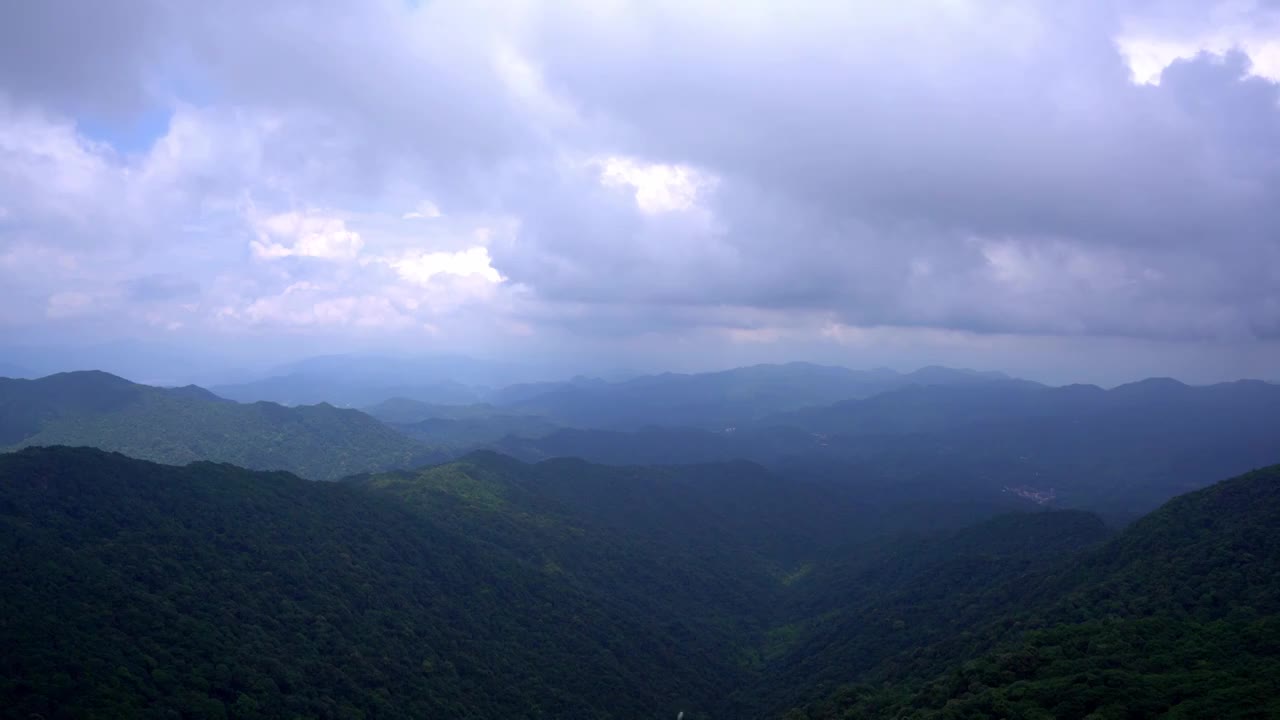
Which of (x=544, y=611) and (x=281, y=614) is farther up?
(x=281, y=614)

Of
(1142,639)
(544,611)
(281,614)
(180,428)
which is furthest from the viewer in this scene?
(180,428)

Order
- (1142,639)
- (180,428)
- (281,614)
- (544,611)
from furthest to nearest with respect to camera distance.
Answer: (180,428), (544,611), (281,614), (1142,639)

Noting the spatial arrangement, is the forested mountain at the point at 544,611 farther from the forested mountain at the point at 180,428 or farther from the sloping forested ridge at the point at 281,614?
the forested mountain at the point at 180,428

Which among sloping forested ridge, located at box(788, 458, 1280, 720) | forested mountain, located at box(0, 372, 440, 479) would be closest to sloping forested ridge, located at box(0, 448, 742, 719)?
sloping forested ridge, located at box(788, 458, 1280, 720)

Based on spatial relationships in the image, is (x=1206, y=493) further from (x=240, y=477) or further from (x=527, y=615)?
(x=240, y=477)

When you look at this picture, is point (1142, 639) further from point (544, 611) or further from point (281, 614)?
point (281, 614)

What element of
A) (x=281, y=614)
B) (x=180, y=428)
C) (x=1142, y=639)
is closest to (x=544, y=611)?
(x=281, y=614)

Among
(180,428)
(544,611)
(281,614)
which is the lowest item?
(544,611)

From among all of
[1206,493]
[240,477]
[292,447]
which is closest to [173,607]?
[240,477]
